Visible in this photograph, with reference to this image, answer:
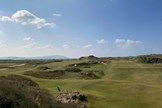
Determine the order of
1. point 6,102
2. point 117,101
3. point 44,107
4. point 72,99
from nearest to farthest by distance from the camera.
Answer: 1. point 6,102
2. point 44,107
3. point 72,99
4. point 117,101

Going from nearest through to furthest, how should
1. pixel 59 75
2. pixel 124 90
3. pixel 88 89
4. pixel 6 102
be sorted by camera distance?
1. pixel 6 102
2. pixel 124 90
3. pixel 88 89
4. pixel 59 75

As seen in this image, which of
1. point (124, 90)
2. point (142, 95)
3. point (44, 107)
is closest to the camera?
point (44, 107)

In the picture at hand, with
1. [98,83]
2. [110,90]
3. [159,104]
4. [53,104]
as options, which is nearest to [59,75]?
[98,83]

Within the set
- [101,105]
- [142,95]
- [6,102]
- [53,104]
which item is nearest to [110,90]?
[142,95]

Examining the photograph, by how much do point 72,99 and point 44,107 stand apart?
16047 millimetres

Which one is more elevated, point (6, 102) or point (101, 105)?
point (6, 102)

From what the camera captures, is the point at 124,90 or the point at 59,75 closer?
the point at 124,90

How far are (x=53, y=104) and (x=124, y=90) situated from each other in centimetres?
2700

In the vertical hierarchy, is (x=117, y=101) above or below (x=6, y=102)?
below

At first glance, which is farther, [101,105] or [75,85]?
[75,85]

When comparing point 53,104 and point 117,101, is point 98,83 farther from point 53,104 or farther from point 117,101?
point 53,104

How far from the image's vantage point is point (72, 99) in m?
38.9

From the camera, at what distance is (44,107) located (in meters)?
23.1

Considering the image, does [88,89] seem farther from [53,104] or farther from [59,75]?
[59,75]
